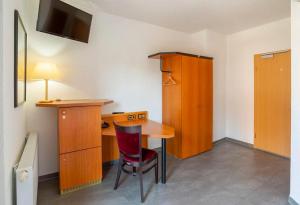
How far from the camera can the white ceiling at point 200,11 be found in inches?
112

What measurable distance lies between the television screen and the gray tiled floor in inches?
83.8

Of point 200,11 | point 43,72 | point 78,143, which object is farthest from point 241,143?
point 43,72

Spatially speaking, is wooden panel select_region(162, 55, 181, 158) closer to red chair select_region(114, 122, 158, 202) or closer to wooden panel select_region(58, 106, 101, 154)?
red chair select_region(114, 122, 158, 202)

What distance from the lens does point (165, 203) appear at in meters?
2.15

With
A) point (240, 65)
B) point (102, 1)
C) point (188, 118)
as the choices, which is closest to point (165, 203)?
point (188, 118)

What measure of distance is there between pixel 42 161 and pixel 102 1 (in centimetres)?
259

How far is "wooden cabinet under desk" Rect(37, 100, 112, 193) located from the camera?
2277 millimetres

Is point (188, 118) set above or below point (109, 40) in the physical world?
below

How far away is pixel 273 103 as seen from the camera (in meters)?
3.70

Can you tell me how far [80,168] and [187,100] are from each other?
7.21ft

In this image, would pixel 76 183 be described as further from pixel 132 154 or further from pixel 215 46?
pixel 215 46
